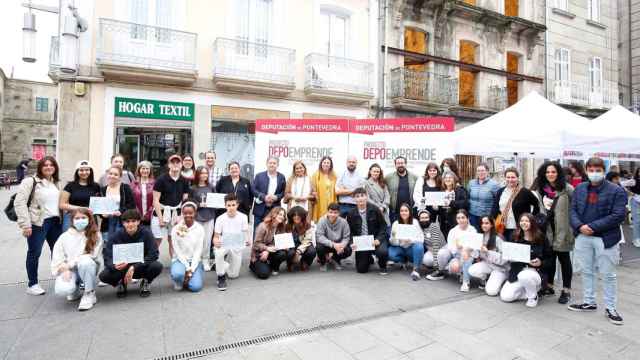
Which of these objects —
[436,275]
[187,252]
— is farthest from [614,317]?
[187,252]

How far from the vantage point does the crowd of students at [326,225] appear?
14.6 feet

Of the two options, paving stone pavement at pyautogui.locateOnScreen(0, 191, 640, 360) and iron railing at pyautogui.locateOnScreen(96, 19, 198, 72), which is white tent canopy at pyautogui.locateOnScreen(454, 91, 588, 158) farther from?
iron railing at pyautogui.locateOnScreen(96, 19, 198, 72)

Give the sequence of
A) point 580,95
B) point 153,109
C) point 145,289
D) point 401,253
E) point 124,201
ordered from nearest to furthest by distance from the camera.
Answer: point 145,289 → point 124,201 → point 401,253 → point 153,109 → point 580,95

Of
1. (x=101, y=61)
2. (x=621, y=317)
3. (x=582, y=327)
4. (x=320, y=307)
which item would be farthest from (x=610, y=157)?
(x=101, y=61)

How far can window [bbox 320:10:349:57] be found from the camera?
1323 cm

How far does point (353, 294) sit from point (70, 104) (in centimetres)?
952

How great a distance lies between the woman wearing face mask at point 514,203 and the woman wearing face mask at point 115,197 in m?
5.54

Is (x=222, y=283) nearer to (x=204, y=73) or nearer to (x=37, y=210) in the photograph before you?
(x=37, y=210)

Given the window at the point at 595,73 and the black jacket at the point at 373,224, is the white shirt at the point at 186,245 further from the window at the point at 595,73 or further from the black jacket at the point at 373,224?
the window at the point at 595,73

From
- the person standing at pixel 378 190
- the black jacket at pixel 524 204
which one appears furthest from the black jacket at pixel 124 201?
the black jacket at pixel 524 204

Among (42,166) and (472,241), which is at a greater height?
(42,166)

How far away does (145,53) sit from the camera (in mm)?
10156

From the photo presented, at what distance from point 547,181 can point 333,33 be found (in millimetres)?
10144

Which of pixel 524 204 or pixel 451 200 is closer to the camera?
pixel 524 204
